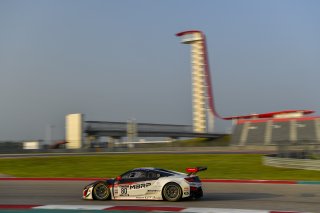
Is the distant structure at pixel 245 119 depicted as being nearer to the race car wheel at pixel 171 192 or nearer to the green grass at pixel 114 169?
the green grass at pixel 114 169

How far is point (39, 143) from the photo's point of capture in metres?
60.8

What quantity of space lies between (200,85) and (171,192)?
275ft

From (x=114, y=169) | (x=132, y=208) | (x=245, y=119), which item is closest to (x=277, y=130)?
(x=245, y=119)

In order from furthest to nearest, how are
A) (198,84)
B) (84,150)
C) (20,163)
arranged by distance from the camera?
(198,84) < (84,150) < (20,163)

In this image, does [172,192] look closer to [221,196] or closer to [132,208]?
[132,208]

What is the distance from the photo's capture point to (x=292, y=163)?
2552 centimetres

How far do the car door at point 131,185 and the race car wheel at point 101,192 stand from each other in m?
0.26

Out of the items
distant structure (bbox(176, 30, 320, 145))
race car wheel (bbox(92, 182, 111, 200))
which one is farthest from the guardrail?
distant structure (bbox(176, 30, 320, 145))

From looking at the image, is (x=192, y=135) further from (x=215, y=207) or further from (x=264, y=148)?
(x=215, y=207)

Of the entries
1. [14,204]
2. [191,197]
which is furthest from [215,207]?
[14,204]

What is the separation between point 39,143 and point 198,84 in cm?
4355

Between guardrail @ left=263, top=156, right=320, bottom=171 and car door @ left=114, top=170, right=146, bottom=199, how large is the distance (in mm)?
12843

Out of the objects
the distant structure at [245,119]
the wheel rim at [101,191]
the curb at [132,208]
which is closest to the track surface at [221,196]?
the wheel rim at [101,191]

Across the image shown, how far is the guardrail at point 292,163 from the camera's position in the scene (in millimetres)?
24266
